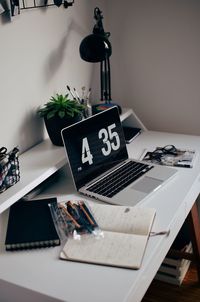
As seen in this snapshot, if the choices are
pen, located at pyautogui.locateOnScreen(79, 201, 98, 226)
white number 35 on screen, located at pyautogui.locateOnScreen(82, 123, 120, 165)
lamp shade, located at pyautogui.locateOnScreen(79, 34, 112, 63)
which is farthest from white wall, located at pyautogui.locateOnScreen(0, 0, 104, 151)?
pen, located at pyautogui.locateOnScreen(79, 201, 98, 226)

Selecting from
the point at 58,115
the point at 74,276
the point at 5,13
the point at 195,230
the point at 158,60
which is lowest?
the point at 195,230

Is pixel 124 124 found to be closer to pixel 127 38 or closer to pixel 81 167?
pixel 127 38

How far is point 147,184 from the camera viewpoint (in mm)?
1371

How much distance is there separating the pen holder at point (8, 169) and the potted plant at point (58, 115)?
0.90 feet

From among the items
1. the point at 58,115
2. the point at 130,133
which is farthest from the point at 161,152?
the point at 58,115

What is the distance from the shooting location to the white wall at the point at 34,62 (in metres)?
1.33

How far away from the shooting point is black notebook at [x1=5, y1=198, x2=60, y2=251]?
1.07 m

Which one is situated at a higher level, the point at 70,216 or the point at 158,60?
the point at 158,60

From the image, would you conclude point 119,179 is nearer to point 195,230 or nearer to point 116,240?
point 116,240

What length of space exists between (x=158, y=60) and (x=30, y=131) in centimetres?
77

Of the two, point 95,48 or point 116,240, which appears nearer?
point 116,240

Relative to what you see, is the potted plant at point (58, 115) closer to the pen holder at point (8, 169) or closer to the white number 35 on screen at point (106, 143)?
the white number 35 on screen at point (106, 143)

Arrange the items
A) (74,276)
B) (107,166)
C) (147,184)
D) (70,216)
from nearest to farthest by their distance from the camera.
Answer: (74,276) < (70,216) < (147,184) < (107,166)

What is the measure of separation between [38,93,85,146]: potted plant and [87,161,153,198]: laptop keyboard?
25 centimetres
